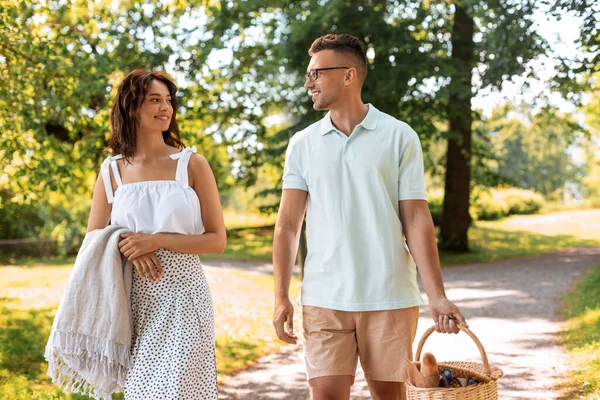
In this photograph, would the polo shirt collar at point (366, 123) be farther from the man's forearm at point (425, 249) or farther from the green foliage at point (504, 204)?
the green foliage at point (504, 204)

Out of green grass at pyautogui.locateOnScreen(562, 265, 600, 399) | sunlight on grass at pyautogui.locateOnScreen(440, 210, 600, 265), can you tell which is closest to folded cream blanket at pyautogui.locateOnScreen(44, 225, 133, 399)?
green grass at pyautogui.locateOnScreen(562, 265, 600, 399)

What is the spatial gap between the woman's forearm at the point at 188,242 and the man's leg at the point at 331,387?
0.80 meters

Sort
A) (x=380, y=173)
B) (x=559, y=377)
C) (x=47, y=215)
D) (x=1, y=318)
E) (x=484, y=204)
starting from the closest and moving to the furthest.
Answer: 1. (x=380, y=173)
2. (x=559, y=377)
3. (x=1, y=318)
4. (x=47, y=215)
5. (x=484, y=204)

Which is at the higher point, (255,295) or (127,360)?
(127,360)

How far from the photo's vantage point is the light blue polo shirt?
11.6 feet

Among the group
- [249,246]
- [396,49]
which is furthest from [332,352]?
[249,246]

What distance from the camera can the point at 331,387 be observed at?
11.9ft

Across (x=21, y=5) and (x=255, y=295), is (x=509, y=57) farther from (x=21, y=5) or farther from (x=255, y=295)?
(x=21, y=5)

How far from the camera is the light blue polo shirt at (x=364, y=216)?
3545 millimetres

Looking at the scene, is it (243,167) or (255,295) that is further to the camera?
(243,167)

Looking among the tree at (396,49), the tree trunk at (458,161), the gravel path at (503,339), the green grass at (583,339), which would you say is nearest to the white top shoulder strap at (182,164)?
the gravel path at (503,339)

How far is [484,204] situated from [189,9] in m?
18.3

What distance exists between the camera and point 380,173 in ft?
11.6

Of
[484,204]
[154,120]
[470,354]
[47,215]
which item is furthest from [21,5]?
[484,204]
